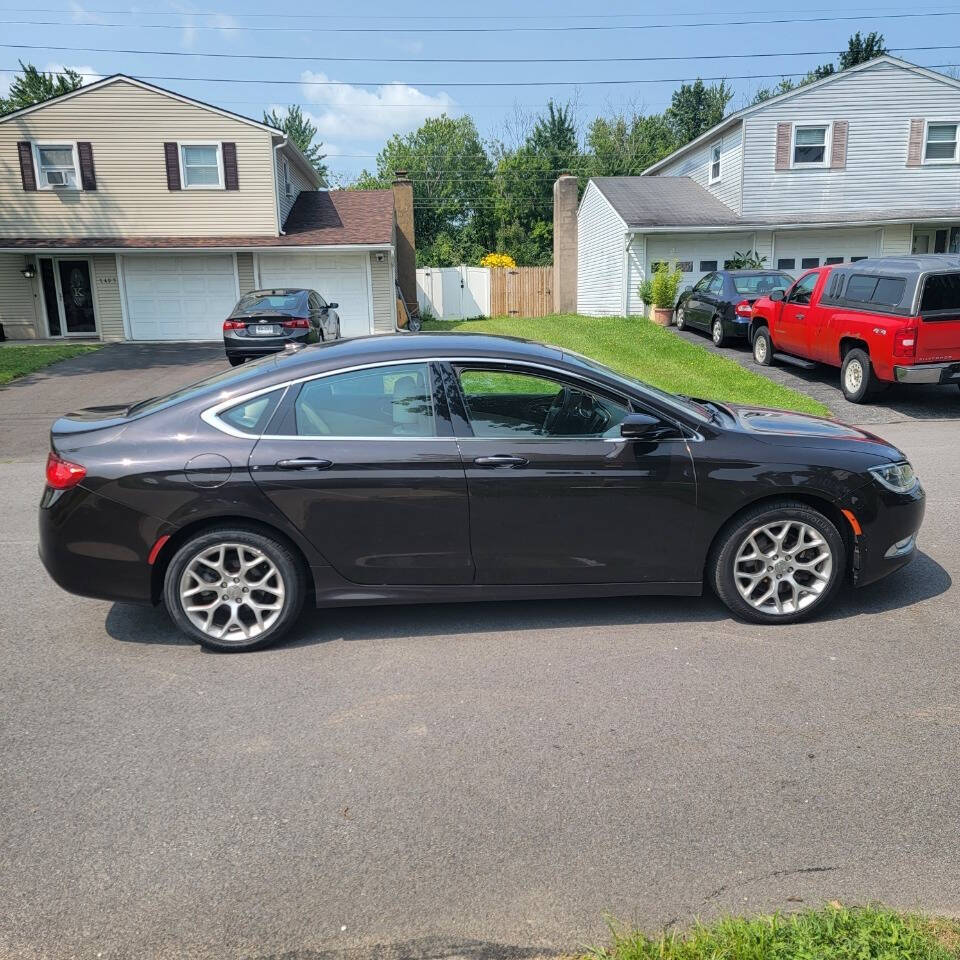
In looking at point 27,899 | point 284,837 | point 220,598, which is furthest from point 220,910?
point 220,598

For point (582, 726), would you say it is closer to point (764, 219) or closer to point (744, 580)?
point (744, 580)

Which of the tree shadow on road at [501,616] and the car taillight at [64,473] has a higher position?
the car taillight at [64,473]

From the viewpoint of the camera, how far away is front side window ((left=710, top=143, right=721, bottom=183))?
2789 centimetres

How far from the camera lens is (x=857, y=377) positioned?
1299 cm

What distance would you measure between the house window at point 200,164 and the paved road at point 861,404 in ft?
51.1

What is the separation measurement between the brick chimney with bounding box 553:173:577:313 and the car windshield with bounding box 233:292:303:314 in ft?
54.3

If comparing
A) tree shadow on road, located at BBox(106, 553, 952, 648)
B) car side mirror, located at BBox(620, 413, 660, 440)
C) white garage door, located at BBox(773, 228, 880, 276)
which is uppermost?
white garage door, located at BBox(773, 228, 880, 276)

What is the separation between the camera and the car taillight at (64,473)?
4566mm

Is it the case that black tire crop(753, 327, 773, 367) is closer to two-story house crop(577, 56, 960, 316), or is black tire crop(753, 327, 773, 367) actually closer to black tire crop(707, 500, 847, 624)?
two-story house crop(577, 56, 960, 316)

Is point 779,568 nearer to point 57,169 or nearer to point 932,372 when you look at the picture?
point 932,372

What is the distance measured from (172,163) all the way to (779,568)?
2407 cm

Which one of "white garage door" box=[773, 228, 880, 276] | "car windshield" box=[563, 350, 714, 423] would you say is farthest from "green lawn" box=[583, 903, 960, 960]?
"white garage door" box=[773, 228, 880, 276]

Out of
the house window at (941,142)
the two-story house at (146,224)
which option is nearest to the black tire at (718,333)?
the two-story house at (146,224)

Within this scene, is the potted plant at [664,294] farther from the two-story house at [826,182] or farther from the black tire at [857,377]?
the black tire at [857,377]
